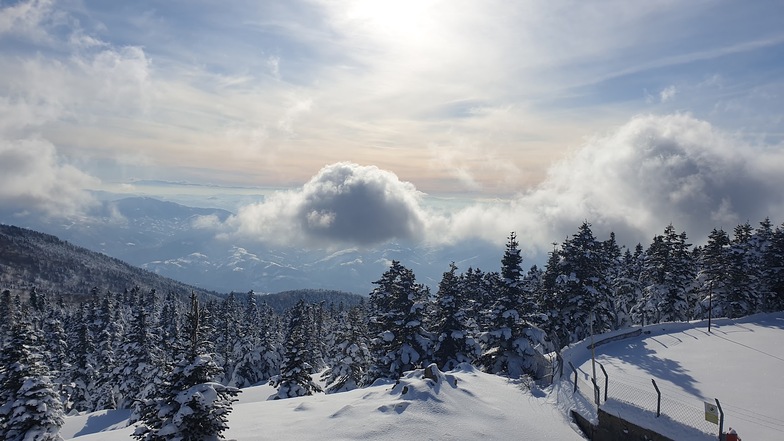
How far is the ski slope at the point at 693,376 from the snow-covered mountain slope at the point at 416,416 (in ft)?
9.52

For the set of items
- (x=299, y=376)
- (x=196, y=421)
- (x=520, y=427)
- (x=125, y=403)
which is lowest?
(x=125, y=403)

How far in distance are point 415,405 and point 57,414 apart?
73.1 feet

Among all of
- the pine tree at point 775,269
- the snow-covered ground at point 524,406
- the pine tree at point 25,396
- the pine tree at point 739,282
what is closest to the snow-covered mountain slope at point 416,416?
the snow-covered ground at point 524,406

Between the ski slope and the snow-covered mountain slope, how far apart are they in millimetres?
2901

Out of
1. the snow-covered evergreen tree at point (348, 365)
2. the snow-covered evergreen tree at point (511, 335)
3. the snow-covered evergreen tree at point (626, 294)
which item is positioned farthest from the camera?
the snow-covered evergreen tree at point (626, 294)

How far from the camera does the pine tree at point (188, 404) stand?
14375 mm

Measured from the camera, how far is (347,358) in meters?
45.8

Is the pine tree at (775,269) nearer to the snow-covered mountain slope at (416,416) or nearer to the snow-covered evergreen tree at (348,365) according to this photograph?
the snow-covered mountain slope at (416,416)

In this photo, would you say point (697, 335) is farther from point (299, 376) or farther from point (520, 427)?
point (299, 376)

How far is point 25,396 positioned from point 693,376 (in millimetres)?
43365

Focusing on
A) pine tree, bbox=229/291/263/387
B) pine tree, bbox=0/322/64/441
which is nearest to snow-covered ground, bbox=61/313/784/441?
pine tree, bbox=0/322/64/441

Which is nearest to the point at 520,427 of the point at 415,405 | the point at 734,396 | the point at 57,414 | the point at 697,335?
the point at 415,405

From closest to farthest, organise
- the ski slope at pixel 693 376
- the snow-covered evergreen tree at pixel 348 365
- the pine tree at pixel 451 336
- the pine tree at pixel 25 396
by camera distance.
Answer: the ski slope at pixel 693 376 → the pine tree at pixel 25 396 → the pine tree at pixel 451 336 → the snow-covered evergreen tree at pixel 348 365

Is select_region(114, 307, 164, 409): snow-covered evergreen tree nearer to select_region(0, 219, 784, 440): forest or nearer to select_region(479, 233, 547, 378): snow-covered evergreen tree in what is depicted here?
select_region(0, 219, 784, 440): forest
